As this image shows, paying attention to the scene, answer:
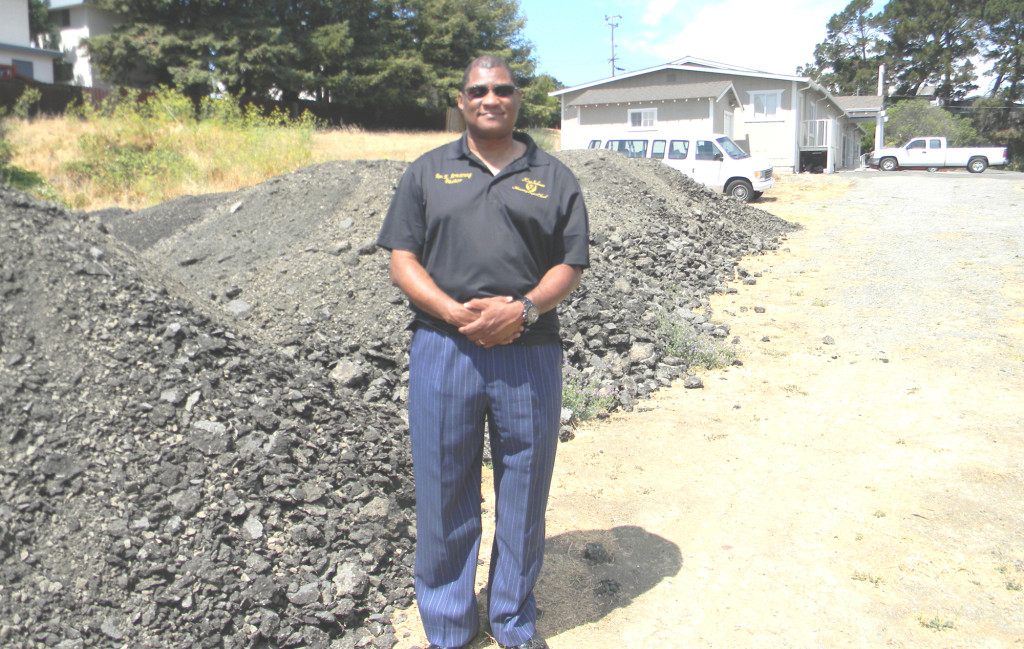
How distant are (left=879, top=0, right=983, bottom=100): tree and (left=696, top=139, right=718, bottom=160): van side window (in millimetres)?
47837

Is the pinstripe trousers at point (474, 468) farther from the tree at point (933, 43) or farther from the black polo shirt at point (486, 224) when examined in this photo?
the tree at point (933, 43)

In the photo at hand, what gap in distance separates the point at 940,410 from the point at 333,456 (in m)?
4.19

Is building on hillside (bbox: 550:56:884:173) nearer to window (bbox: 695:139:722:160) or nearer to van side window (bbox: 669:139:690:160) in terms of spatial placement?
window (bbox: 695:139:722:160)

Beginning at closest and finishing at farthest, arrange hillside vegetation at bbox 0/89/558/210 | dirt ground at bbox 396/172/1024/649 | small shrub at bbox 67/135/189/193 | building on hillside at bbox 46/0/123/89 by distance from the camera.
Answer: dirt ground at bbox 396/172/1024/649 < hillside vegetation at bbox 0/89/558/210 < small shrub at bbox 67/135/189/193 < building on hillside at bbox 46/0/123/89

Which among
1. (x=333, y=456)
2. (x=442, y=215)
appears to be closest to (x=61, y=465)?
(x=333, y=456)

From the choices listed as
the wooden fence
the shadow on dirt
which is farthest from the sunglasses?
the wooden fence

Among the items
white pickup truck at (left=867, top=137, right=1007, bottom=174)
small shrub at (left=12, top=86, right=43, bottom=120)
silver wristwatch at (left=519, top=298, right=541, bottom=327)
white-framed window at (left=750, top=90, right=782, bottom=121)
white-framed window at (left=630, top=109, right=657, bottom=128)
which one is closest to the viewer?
silver wristwatch at (left=519, top=298, right=541, bottom=327)

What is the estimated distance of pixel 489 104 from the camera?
253cm

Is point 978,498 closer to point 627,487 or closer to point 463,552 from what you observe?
point 627,487

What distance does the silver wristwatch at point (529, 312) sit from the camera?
95.7 inches

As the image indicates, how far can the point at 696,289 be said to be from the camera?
8758 mm

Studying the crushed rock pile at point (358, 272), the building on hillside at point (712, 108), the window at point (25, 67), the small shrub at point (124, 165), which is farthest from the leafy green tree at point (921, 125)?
the window at point (25, 67)

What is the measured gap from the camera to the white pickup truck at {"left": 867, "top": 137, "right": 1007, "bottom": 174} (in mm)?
30344

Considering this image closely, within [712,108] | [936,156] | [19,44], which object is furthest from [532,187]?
[19,44]
